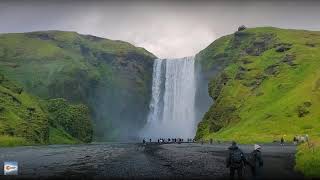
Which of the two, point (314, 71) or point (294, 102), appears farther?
point (314, 71)

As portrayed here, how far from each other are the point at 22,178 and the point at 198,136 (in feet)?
466

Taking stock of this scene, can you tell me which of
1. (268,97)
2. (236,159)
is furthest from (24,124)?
(236,159)

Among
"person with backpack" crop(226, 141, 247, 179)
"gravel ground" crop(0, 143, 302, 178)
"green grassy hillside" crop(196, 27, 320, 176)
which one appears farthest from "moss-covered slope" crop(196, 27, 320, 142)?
"person with backpack" crop(226, 141, 247, 179)

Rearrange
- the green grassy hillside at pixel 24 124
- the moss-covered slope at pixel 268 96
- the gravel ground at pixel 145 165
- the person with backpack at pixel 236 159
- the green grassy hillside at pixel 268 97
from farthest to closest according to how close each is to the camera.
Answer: the green grassy hillside at pixel 24 124 → the moss-covered slope at pixel 268 96 → the green grassy hillside at pixel 268 97 → the gravel ground at pixel 145 165 → the person with backpack at pixel 236 159

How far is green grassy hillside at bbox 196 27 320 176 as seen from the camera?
431 ft

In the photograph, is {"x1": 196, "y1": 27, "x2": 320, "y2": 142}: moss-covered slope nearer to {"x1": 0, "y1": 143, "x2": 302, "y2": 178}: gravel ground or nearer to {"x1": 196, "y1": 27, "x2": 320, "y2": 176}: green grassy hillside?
{"x1": 196, "y1": 27, "x2": 320, "y2": 176}: green grassy hillside

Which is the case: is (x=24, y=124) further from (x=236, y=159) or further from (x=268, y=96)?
(x=236, y=159)

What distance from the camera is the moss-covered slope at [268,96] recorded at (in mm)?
132000

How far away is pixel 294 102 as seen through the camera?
143375 millimetres

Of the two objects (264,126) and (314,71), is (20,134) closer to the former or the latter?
(264,126)

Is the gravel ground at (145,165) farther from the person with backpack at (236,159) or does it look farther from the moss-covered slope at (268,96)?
the moss-covered slope at (268,96)

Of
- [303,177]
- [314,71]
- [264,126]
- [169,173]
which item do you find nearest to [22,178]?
[169,173]

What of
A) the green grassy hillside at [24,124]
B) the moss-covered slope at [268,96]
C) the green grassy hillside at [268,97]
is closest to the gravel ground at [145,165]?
the green grassy hillside at [268,97]

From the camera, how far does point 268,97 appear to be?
16088 centimetres
